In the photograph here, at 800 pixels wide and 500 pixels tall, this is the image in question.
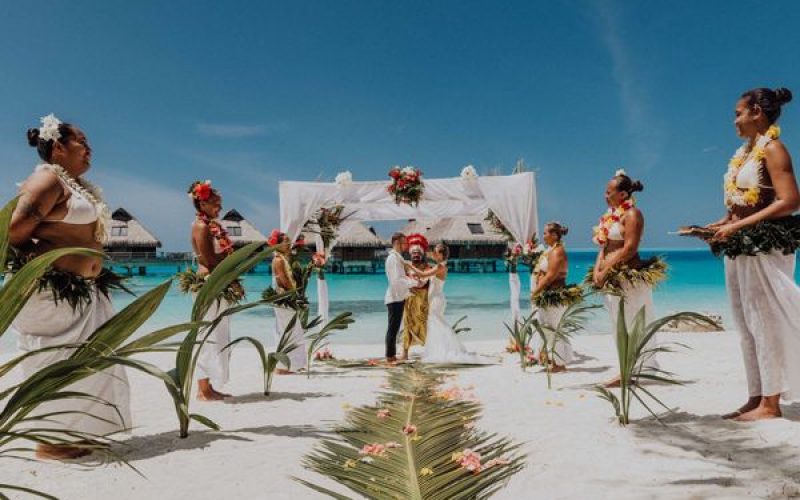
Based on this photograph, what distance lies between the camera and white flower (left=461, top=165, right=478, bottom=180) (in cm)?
841

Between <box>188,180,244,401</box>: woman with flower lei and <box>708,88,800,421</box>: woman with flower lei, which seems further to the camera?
<box>188,180,244,401</box>: woman with flower lei

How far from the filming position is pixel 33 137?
3.12m

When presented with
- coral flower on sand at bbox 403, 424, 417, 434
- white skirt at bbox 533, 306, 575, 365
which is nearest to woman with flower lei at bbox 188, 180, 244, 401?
coral flower on sand at bbox 403, 424, 417, 434

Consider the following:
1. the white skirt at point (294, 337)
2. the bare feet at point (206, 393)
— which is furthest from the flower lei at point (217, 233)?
the white skirt at point (294, 337)

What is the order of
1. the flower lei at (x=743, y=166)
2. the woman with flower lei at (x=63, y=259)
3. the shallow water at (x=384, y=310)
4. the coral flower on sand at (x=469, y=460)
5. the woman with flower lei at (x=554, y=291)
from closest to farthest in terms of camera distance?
the coral flower on sand at (x=469, y=460)
the woman with flower lei at (x=63, y=259)
the flower lei at (x=743, y=166)
the woman with flower lei at (x=554, y=291)
the shallow water at (x=384, y=310)

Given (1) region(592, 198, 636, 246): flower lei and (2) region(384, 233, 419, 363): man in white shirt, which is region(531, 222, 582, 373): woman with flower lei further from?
(2) region(384, 233, 419, 363): man in white shirt

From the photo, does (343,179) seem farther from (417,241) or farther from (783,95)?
(783,95)

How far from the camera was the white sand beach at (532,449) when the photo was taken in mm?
2275

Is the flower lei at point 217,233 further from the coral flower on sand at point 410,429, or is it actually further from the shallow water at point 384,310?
the shallow water at point 384,310

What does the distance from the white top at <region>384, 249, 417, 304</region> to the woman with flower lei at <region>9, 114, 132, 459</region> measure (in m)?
4.58

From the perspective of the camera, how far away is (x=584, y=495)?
2.16 metres

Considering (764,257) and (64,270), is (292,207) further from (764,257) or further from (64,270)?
(764,257)

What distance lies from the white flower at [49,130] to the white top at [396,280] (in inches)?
192

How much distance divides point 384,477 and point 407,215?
6.90 meters
